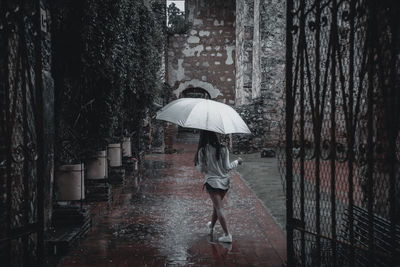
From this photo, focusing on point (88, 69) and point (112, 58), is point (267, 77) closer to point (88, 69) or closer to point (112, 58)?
point (112, 58)

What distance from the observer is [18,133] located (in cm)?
308

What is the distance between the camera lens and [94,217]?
17.6 ft

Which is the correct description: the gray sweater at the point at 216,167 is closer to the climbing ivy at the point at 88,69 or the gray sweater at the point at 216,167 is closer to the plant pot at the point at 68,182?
the plant pot at the point at 68,182

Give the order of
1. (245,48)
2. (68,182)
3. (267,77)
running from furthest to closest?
(245,48) < (267,77) < (68,182)

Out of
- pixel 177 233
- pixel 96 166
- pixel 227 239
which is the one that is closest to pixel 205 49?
pixel 96 166

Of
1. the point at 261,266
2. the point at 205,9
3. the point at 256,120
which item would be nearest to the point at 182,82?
the point at 205,9

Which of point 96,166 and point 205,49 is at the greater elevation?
point 205,49

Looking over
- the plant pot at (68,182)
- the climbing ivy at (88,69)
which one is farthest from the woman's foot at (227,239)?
the climbing ivy at (88,69)

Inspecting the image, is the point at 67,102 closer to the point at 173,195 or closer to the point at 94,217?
the point at 94,217

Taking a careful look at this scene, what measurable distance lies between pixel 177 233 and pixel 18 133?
7.45 ft

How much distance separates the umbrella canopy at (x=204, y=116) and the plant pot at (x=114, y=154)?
123 inches

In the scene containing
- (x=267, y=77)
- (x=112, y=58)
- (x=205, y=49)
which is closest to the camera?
(x=112, y=58)

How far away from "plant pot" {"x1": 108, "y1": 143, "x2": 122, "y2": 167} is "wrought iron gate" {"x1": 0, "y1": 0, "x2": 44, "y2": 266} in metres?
4.06

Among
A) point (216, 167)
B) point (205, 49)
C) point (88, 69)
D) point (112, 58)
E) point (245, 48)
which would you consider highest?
point (205, 49)
